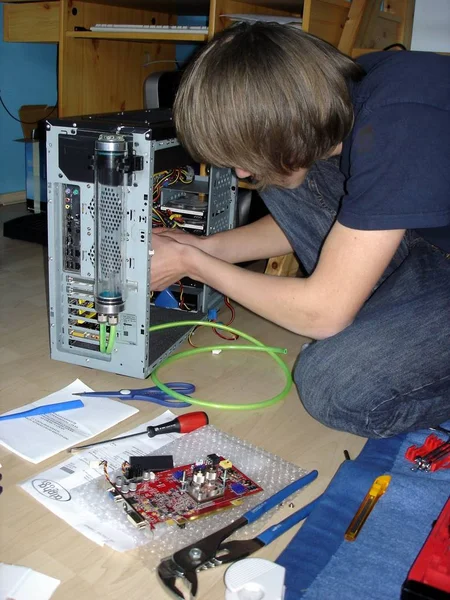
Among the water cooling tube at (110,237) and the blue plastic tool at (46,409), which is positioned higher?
the water cooling tube at (110,237)

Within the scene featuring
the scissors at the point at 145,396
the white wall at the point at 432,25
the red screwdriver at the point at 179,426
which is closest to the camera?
the red screwdriver at the point at 179,426

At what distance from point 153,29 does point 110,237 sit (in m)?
1.11

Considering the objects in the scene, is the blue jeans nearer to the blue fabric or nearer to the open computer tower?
the blue fabric

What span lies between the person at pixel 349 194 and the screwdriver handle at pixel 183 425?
22 cm

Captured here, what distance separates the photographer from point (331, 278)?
1.11 m

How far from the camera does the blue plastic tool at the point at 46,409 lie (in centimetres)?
120

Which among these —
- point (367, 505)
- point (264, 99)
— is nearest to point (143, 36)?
point (264, 99)

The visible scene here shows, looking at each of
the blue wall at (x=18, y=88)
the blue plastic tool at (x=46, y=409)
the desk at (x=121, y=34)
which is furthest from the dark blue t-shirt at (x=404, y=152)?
the blue wall at (x=18, y=88)

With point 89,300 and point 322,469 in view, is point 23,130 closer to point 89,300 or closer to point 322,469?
point 89,300

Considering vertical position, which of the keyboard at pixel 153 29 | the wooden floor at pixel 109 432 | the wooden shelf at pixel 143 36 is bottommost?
the wooden floor at pixel 109 432

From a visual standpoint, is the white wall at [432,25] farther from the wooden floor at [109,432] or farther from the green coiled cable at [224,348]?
the green coiled cable at [224,348]

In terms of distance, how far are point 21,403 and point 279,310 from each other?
0.55 meters

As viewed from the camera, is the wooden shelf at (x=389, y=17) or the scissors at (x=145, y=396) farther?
the wooden shelf at (x=389, y=17)

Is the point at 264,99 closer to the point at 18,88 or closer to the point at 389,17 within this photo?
the point at 389,17
